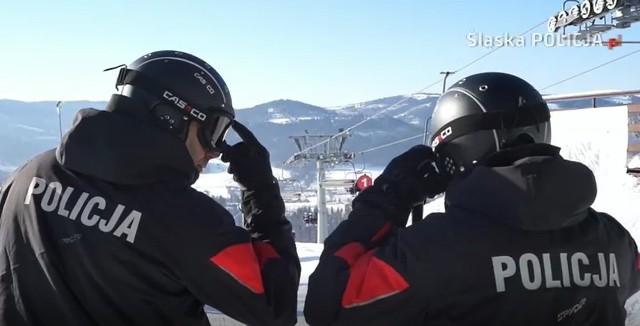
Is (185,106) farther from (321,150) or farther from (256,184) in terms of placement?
(321,150)

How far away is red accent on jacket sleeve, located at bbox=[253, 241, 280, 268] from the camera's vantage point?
215 cm

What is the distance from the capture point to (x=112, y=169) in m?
1.94

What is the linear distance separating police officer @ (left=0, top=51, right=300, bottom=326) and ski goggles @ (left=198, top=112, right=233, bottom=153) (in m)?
0.21

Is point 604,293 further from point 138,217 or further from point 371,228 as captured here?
point 138,217

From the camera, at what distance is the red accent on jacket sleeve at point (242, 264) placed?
1.97m

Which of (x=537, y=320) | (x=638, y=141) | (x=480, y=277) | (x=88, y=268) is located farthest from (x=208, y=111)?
(x=638, y=141)

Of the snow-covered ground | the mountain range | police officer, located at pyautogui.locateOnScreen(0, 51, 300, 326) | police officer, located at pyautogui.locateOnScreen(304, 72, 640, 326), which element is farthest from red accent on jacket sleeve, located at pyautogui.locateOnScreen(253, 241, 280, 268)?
the mountain range

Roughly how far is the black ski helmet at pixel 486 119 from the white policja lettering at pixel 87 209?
109cm

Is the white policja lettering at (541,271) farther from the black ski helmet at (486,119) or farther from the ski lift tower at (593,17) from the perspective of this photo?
the ski lift tower at (593,17)

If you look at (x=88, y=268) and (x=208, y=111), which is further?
(x=208, y=111)

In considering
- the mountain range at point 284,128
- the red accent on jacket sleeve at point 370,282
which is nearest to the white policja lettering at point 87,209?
the red accent on jacket sleeve at point 370,282

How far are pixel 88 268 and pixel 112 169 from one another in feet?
0.99

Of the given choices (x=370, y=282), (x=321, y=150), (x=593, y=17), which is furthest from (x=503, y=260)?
(x=321, y=150)

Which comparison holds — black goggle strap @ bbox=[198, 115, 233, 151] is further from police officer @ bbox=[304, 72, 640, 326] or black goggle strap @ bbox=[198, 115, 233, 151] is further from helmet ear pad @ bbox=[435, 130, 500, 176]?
helmet ear pad @ bbox=[435, 130, 500, 176]
